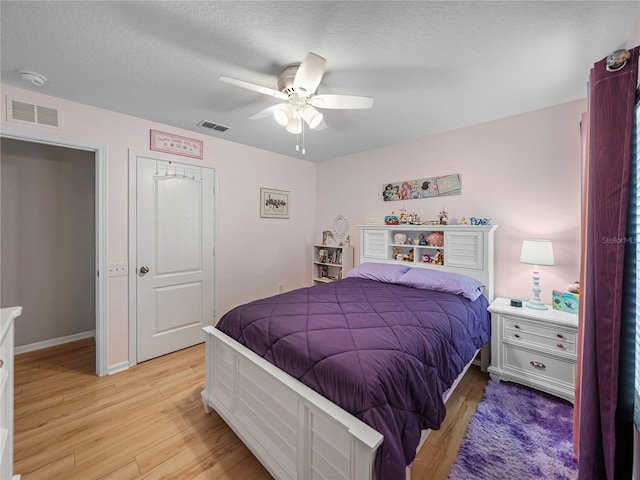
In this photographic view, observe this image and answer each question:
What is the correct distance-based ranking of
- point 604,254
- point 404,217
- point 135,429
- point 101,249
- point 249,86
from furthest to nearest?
point 404,217 < point 101,249 < point 135,429 < point 249,86 < point 604,254

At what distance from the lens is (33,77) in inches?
75.2

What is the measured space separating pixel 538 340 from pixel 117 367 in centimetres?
372

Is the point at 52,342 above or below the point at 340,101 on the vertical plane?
Result: below

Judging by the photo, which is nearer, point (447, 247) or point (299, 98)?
point (299, 98)

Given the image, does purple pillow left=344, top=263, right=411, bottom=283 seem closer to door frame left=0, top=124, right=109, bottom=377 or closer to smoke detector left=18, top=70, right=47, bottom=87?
door frame left=0, top=124, right=109, bottom=377

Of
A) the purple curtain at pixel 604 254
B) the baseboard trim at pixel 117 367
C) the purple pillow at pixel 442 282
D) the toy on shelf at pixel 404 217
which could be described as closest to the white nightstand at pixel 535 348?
the purple pillow at pixel 442 282

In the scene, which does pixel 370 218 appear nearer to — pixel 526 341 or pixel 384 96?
pixel 384 96

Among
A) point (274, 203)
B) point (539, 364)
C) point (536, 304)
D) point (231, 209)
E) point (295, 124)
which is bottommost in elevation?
point (539, 364)

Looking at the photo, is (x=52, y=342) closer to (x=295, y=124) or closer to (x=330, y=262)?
(x=330, y=262)

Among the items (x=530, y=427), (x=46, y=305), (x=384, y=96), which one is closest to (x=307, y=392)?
(x=530, y=427)

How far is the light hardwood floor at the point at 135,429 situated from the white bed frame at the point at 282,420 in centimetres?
15

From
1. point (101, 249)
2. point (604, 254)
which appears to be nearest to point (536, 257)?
point (604, 254)

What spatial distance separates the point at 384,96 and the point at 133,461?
9.99ft

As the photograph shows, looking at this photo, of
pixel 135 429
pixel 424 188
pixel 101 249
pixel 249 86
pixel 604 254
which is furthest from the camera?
pixel 424 188
